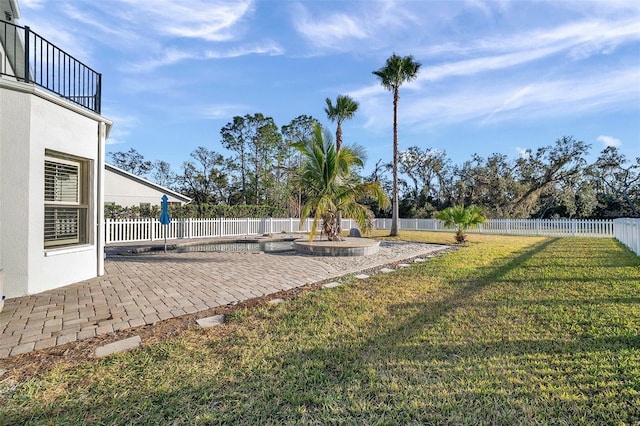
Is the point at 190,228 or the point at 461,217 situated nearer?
the point at 461,217

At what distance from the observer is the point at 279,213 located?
995 inches

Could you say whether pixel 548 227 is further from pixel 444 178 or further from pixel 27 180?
pixel 27 180

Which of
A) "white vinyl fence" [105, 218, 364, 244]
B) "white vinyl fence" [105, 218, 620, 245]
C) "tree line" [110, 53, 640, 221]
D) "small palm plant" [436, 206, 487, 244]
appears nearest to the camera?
"white vinyl fence" [105, 218, 364, 244]

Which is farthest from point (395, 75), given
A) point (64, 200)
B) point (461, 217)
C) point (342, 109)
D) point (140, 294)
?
point (140, 294)

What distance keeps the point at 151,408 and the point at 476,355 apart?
8.98ft

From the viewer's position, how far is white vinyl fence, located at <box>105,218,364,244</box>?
13.6 meters

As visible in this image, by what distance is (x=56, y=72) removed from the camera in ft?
17.9

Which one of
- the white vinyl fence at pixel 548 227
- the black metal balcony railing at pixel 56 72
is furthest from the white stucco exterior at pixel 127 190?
the white vinyl fence at pixel 548 227

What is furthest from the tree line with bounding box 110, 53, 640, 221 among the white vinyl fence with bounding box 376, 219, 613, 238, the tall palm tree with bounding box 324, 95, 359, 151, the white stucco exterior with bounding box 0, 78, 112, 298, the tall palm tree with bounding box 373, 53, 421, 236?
the white stucco exterior with bounding box 0, 78, 112, 298

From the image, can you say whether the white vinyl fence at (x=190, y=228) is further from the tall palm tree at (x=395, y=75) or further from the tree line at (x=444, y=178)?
the tall palm tree at (x=395, y=75)

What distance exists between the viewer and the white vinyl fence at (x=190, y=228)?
1357 centimetres

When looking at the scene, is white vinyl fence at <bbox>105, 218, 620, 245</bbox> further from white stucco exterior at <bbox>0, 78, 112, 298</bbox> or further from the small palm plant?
white stucco exterior at <bbox>0, 78, 112, 298</bbox>

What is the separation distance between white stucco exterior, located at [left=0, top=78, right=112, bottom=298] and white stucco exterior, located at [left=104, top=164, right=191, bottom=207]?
15002 millimetres

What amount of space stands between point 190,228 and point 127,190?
21.4 ft
